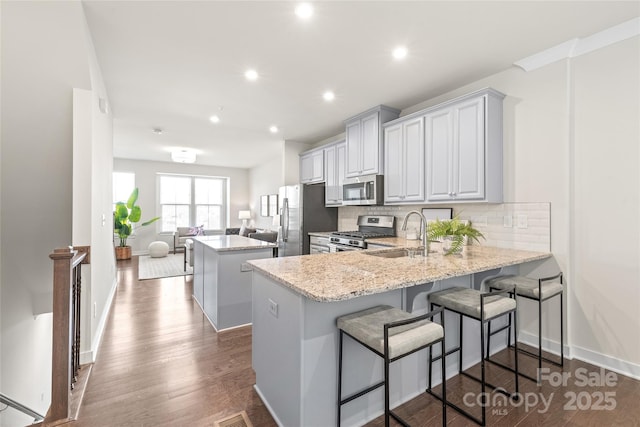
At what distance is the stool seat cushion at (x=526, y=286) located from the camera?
2.15 meters

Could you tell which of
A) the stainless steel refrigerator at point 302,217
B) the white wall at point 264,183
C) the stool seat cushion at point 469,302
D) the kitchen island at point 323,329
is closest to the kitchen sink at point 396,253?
the kitchen island at point 323,329

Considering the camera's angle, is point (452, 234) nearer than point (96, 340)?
Yes

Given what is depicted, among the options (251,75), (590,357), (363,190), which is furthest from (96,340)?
(590,357)

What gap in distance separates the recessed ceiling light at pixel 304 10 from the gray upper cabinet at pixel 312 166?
3.11m

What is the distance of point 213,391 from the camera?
201cm

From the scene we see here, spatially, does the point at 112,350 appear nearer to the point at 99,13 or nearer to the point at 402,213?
the point at 99,13

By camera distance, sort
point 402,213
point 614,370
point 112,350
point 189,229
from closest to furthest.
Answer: point 614,370 → point 112,350 → point 402,213 → point 189,229

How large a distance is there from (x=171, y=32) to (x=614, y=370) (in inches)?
173

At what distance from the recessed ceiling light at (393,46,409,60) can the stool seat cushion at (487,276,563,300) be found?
211 centimetres

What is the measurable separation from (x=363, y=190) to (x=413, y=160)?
2.79 ft

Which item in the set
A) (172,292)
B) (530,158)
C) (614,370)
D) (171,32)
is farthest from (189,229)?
(614,370)

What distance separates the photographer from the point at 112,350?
2.57 meters

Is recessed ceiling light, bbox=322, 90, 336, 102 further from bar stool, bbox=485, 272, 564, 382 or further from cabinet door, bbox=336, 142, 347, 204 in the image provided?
bar stool, bbox=485, 272, 564, 382

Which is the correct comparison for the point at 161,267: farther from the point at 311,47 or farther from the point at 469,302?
the point at 469,302
